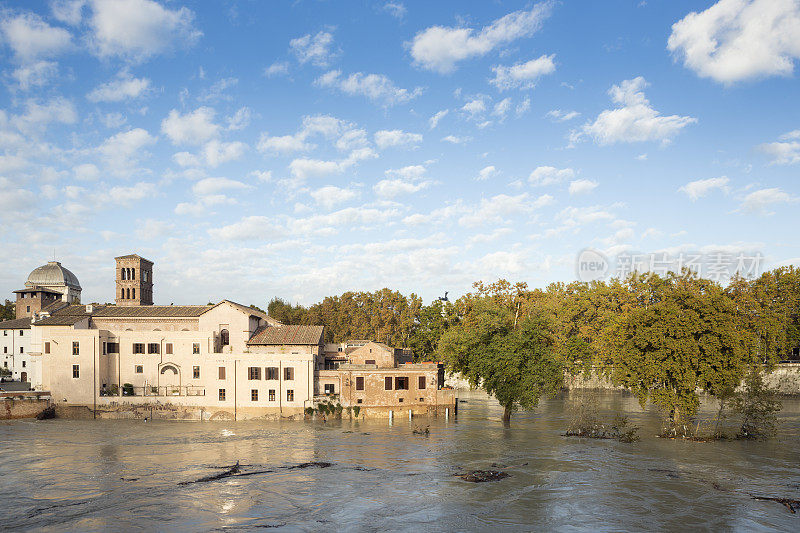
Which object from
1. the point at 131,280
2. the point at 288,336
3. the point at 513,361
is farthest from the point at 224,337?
the point at 513,361

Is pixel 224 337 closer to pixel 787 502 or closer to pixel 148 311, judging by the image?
pixel 148 311

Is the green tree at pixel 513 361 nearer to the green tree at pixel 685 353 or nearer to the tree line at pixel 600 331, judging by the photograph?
the tree line at pixel 600 331

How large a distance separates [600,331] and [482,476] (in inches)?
2638

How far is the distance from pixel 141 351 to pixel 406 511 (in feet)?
166

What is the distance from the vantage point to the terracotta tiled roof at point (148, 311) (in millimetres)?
78000

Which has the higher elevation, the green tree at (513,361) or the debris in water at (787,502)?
the green tree at (513,361)

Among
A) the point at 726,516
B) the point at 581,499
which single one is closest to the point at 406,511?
the point at 581,499

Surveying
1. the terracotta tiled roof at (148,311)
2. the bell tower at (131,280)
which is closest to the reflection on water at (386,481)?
→ the terracotta tiled roof at (148,311)

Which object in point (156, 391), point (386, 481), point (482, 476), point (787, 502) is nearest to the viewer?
point (787, 502)

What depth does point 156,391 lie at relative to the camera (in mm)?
69312

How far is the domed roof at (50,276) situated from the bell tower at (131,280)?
33764 mm

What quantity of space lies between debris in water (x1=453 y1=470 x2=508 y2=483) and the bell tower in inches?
2932

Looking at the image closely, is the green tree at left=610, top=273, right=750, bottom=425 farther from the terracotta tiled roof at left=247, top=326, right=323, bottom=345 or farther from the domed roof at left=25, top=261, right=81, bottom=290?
the domed roof at left=25, top=261, right=81, bottom=290

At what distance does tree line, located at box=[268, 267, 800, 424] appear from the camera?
5044 cm
